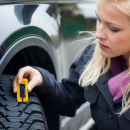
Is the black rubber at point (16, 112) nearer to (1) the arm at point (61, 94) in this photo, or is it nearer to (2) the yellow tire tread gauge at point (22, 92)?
(2) the yellow tire tread gauge at point (22, 92)

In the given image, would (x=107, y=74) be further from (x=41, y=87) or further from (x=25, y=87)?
(x=25, y=87)

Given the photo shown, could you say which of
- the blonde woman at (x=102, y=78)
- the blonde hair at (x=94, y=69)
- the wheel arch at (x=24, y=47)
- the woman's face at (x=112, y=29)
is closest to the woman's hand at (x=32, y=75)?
the blonde woman at (x=102, y=78)

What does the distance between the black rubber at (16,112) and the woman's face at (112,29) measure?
1.52 ft

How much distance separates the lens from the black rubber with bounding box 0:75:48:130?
1.21m

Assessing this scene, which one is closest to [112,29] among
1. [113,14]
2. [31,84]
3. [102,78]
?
[113,14]

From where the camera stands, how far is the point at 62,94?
166cm

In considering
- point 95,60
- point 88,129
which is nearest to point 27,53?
point 95,60

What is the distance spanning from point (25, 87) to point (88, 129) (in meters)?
1.22

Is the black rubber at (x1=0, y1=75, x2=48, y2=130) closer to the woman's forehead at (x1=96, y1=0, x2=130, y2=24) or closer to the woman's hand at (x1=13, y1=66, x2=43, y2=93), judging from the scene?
the woman's hand at (x1=13, y1=66, x2=43, y2=93)

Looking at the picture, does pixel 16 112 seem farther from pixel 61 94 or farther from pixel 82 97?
pixel 82 97

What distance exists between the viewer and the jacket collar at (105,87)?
1.50m

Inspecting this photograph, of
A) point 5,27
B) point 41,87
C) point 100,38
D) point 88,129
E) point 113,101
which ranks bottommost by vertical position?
point 88,129

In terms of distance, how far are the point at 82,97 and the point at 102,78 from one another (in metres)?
0.24

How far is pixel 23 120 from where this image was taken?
1231mm
